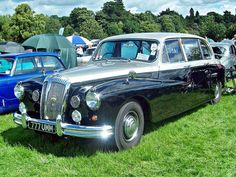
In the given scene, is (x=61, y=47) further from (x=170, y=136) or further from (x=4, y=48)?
(x=170, y=136)

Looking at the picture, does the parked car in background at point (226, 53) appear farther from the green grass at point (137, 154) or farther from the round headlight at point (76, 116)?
the round headlight at point (76, 116)

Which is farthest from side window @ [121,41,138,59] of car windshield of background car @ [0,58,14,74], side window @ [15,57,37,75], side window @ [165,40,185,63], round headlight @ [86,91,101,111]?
car windshield of background car @ [0,58,14,74]

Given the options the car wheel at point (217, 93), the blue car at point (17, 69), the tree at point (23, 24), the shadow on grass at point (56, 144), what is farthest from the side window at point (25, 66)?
the tree at point (23, 24)

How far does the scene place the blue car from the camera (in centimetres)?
723

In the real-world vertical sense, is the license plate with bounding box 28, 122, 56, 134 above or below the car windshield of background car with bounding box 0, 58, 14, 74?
below

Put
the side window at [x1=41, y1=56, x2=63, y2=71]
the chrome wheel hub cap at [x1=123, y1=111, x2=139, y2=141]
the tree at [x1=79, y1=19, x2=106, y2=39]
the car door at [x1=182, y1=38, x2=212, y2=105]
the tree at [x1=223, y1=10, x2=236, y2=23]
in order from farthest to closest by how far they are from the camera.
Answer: the tree at [x1=223, y1=10, x2=236, y2=23] < the tree at [x1=79, y1=19, x2=106, y2=39] < the side window at [x1=41, y1=56, x2=63, y2=71] < the car door at [x1=182, y1=38, x2=212, y2=105] < the chrome wheel hub cap at [x1=123, y1=111, x2=139, y2=141]

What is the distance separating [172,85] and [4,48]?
16585mm

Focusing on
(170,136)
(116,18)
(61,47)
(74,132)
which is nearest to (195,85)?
(170,136)

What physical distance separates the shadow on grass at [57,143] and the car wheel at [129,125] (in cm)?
16

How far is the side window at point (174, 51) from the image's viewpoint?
598 cm

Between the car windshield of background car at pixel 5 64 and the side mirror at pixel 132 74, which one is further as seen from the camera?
the car windshield of background car at pixel 5 64

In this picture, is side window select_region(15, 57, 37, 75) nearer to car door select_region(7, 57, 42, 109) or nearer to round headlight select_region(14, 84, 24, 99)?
car door select_region(7, 57, 42, 109)

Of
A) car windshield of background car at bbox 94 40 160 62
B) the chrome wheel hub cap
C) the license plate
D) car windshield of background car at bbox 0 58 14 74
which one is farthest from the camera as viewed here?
car windshield of background car at bbox 0 58 14 74

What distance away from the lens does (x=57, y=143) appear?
17.3 feet
